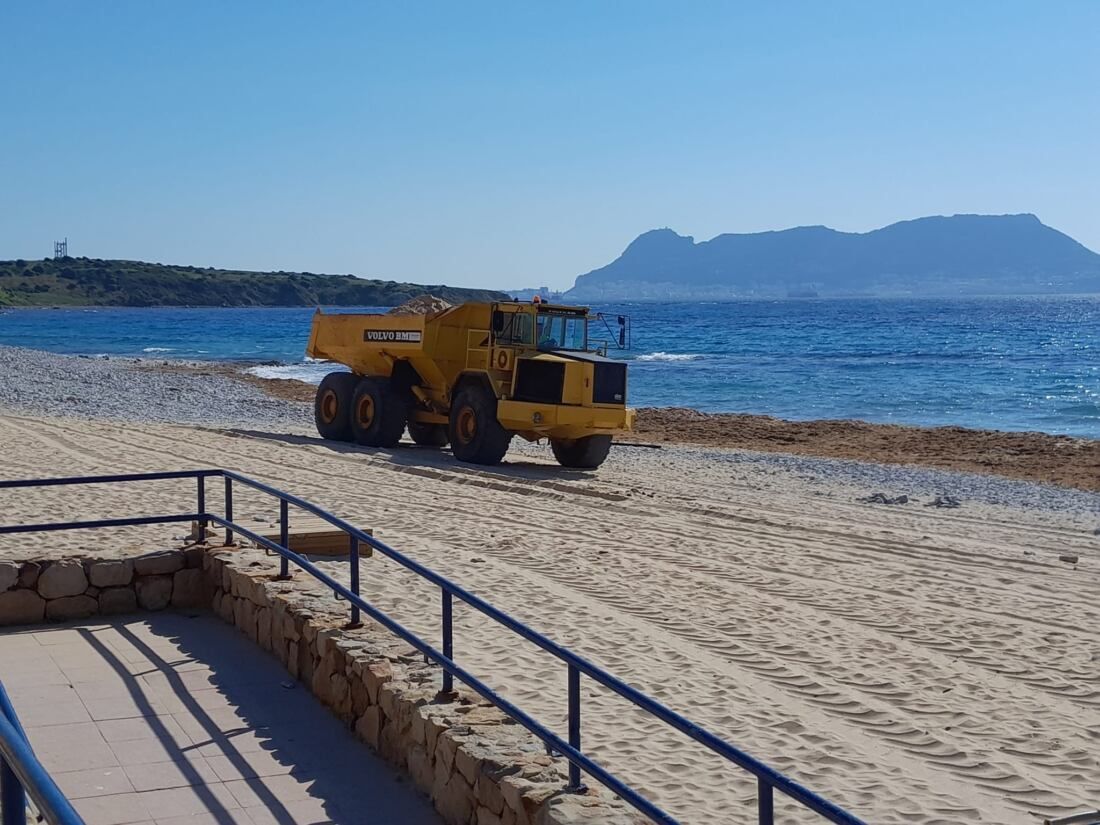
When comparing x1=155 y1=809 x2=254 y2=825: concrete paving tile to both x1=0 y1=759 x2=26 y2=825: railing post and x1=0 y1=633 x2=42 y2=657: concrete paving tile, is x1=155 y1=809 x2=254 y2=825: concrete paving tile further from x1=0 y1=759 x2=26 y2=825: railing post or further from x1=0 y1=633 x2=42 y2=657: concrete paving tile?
x1=0 y1=633 x2=42 y2=657: concrete paving tile

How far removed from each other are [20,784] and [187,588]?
6645 mm

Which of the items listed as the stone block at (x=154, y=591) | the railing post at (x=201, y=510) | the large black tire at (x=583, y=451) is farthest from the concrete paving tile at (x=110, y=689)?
the large black tire at (x=583, y=451)

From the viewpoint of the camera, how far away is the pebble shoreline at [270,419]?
18.2 metres

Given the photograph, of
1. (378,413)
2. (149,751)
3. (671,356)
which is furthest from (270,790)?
(671,356)

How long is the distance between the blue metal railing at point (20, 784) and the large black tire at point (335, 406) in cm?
1818

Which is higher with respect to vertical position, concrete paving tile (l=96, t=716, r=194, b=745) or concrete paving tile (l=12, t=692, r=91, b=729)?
concrete paving tile (l=12, t=692, r=91, b=729)

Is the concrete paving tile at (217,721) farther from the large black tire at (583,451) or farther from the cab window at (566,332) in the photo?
the large black tire at (583,451)

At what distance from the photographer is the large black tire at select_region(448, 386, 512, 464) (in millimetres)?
18297

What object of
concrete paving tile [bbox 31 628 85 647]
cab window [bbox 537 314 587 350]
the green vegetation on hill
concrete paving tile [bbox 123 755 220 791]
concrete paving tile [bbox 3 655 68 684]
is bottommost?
concrete paving tile [bbox 123 755 220 791]

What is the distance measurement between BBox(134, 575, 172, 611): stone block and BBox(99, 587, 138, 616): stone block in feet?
0.16

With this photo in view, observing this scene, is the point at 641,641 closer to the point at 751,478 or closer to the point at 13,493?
the point at 13,493

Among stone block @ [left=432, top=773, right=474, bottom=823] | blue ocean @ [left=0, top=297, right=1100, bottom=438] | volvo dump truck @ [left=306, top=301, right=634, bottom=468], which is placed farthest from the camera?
blue ocean @ [left=0, top=297, right=1100, bottom=438]

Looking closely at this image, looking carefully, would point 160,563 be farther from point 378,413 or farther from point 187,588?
point 378,413

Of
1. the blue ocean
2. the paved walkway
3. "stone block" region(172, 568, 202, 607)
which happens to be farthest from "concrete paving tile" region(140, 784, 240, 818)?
the blue ocean
